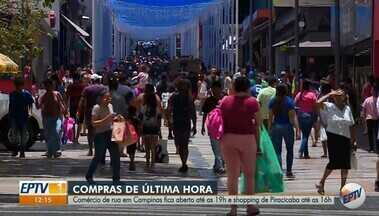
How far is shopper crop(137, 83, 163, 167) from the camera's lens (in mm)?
19422

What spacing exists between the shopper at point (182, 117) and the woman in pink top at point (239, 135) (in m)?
6.53

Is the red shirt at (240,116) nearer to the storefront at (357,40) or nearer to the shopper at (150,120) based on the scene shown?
the shopper at (150,120)

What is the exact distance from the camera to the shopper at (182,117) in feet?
63.3

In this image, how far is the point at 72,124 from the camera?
25141mm

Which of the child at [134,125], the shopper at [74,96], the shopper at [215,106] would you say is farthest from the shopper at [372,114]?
the shopper at [74,96]

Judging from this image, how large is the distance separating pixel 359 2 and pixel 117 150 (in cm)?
1835

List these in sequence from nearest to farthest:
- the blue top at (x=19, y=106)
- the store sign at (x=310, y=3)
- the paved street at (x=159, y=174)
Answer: the paved street at (x=159, y=174) → the blue top at (x=19, y=106) → the store sign at (x=310, y=3)

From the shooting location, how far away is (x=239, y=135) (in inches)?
496

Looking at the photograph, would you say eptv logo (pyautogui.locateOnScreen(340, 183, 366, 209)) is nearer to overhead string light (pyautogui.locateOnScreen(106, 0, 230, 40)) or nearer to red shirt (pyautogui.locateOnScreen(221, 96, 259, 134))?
red shirt (pyautogui.locateOnScreen(221, 96, 259, 134))

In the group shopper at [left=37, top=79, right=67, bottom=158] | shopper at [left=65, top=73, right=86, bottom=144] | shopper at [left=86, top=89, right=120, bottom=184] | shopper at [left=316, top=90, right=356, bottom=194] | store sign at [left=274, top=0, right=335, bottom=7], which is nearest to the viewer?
shopper at [left=316, top=90, right=356, bottom=194]

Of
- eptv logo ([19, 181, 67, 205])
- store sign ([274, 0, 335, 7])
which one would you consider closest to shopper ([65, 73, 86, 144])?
eptv logo ([19, 181, 67, 205])

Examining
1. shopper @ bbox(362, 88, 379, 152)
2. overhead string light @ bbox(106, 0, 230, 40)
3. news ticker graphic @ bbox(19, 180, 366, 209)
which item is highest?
overhead string light @ bbox(106, 0, 230, 40)

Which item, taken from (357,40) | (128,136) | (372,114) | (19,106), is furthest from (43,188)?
(357,40)

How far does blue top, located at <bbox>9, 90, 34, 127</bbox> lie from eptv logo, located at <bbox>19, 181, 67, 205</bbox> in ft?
28.3
